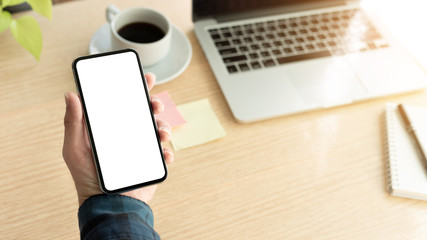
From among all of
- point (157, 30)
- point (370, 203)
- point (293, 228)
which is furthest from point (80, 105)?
point (370, 203)

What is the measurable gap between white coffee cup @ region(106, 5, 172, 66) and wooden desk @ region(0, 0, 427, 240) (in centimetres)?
6

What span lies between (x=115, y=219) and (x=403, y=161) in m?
0.48

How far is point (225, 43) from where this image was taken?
78cm

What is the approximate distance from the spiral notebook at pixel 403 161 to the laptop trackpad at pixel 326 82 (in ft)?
0.26

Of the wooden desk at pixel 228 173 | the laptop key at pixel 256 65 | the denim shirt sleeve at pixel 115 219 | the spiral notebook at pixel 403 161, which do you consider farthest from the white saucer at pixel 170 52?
the spiral notebook at pixel 403 161

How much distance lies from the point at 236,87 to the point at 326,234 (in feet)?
0.96

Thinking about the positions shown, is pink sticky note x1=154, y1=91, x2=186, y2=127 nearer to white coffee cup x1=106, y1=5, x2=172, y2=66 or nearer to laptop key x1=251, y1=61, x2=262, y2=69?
white coffee cup x1=106, y1=5, x2=172, y2=66

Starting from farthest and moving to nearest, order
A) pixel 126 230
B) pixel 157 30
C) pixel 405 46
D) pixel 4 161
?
1. pixel 405 46
2. pixel 157 30
3. pixel 4 161
4. pixel 126 230

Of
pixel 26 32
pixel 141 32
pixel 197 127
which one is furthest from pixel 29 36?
pixel 197 127

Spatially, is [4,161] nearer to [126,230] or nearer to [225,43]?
[126,230]

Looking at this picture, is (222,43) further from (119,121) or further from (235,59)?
(119,121)

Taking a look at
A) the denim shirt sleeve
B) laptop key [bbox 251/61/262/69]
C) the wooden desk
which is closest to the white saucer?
the wooden desk

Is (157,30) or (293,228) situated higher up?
(157,30)

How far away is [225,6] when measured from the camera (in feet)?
2.61
